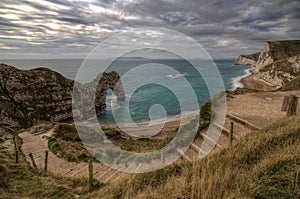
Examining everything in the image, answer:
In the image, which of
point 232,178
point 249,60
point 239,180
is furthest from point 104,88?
point 249,60

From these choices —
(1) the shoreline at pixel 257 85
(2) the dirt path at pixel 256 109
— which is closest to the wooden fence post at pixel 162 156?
(2) the dirt path at pixel 256 109

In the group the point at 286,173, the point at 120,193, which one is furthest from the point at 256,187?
the point at 120,193

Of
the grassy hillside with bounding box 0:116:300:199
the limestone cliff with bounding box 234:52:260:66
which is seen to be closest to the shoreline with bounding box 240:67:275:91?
the grassy hillside with bounding box 0:116:300:199

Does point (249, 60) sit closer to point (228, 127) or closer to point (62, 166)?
point (228, 127)

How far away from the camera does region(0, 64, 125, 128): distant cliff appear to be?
35281 millimetres

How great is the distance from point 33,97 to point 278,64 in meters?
78.1

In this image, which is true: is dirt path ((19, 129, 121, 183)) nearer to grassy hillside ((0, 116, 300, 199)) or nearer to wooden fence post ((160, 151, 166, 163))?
wooden fence post ((160, 151, 166, 163))

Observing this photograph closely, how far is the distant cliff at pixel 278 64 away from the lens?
55950mm

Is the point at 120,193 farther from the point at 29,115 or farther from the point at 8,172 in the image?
the point at 29,115

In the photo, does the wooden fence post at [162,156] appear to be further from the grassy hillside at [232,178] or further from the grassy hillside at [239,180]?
the grassy hillside at [239,180]

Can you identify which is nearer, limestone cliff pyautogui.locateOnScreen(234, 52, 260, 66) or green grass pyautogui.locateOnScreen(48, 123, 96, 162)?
green grass pyautogui.locateOnScreen(48, 123, 96, 162)

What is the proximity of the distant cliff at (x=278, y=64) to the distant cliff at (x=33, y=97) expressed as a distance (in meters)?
52.6

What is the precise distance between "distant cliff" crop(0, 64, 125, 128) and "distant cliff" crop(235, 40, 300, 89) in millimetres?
52618

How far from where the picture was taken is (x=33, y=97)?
39.3m
